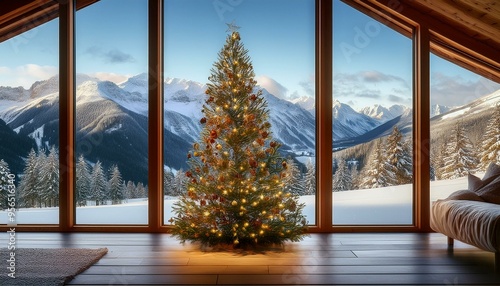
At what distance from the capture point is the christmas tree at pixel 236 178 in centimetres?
454

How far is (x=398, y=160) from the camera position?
18.8 ft

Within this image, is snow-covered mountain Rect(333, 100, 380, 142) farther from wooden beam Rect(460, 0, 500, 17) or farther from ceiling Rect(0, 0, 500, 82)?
wooden beam Rect(460, 0, 500, 17)

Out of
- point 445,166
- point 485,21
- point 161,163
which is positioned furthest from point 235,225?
point 485,21

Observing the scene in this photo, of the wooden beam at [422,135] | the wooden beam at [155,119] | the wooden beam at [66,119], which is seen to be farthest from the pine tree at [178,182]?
the wooden beam at [422,135]

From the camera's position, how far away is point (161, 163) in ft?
18.5

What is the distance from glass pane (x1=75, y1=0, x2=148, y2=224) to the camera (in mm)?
5668

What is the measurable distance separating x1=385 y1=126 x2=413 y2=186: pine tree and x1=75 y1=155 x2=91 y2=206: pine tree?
12.1ft

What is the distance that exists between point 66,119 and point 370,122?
3.69 m

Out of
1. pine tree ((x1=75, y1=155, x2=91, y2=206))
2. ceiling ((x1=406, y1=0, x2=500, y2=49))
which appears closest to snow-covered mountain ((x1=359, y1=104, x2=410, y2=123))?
ceiling ((x1=406, y1=0, x2=500, y2=49))

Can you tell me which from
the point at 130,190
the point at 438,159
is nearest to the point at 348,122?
the point at 438,159

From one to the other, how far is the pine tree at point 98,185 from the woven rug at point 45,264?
132 cm

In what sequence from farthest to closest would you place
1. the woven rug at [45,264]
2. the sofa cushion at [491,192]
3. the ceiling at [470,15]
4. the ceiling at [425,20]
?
the ceiling at [425,20] → the ceiling at [470,15] → the sofa cushion at [491,192] → the woven rug at [45,264]

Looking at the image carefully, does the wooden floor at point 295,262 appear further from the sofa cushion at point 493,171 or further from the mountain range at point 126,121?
the mountain range at point 126,121

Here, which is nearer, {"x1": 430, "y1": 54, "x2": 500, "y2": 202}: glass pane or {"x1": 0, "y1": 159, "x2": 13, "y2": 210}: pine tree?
{"x1": 0, "y1": 159, "x2": 13, "y2": 210}: pine tree
